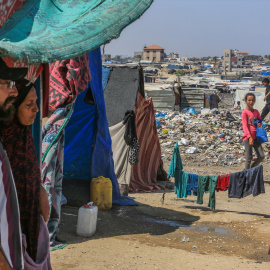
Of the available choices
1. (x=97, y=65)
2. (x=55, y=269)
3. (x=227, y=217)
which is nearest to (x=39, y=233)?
(x=55, y=269)

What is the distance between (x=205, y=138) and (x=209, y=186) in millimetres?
7538

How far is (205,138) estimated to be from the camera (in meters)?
14.9

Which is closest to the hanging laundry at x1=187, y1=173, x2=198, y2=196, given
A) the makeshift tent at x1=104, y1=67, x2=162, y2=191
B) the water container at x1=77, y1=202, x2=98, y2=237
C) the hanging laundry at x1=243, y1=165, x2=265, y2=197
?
the hanging laundry at x1=243, y1=165, x2=265, y2=197

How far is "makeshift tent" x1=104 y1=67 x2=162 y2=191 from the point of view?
873 cm

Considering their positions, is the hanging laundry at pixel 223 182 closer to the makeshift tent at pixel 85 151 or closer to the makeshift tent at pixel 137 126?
the makeshift tent at pixel 85 151

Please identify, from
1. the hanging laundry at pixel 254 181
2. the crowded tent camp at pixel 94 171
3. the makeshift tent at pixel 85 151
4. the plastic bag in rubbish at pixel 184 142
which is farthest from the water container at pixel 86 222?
the plastic bag in rubbish at pixel 184 142

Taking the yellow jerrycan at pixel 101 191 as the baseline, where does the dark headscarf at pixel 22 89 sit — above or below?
above

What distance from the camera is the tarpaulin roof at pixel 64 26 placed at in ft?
9.82

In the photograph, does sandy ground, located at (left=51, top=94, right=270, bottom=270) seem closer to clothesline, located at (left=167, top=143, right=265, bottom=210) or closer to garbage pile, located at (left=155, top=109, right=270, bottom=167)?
clothesline, located at (left=167, top=143, right=265, bottom=210)

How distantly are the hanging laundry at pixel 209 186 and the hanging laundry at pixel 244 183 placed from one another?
233 millimetres

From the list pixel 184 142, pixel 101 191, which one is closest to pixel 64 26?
pixel 101 191

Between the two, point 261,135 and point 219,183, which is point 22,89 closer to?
point 219,183

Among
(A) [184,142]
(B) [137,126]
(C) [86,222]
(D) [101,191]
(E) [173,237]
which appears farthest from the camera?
(A) [184,142]

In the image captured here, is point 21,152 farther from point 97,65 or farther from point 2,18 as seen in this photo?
point 97,65
